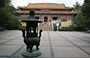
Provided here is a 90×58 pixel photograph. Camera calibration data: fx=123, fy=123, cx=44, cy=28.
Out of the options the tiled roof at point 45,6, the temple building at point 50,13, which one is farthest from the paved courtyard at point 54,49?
the tiled roof at point 45,6

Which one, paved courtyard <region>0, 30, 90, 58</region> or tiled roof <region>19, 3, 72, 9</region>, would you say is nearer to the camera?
paved courtyard <region>0, 30, 90, 58</region>

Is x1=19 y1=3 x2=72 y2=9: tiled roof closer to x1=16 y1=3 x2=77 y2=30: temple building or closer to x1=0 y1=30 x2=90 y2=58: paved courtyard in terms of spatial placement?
x1=16 y1=3 x2=77 y2=30: temple building

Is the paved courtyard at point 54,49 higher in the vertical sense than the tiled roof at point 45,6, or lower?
lower

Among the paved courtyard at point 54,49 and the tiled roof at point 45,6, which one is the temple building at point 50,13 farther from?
the paved courtyard at point 54,49

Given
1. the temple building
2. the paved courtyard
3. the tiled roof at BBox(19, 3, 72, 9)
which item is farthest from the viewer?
the tiled roof at BBox(19, 3, 72, 9)

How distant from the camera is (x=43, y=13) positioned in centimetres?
3628

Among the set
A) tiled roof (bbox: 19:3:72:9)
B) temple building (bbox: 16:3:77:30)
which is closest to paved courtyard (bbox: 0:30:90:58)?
temple building (bbox: 16:3:77:30)

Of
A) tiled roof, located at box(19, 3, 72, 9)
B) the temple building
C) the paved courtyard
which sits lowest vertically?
the paved courtyard

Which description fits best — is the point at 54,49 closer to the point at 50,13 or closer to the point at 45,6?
the point at 50,13

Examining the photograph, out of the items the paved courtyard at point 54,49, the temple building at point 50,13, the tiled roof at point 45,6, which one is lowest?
the paved courtyard at point 54,49

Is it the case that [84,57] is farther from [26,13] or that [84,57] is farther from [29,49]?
[26,13]

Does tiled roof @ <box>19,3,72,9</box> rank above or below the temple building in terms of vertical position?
above

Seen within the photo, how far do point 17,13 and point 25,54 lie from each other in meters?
31.6

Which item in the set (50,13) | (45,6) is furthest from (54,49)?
(45,6)
